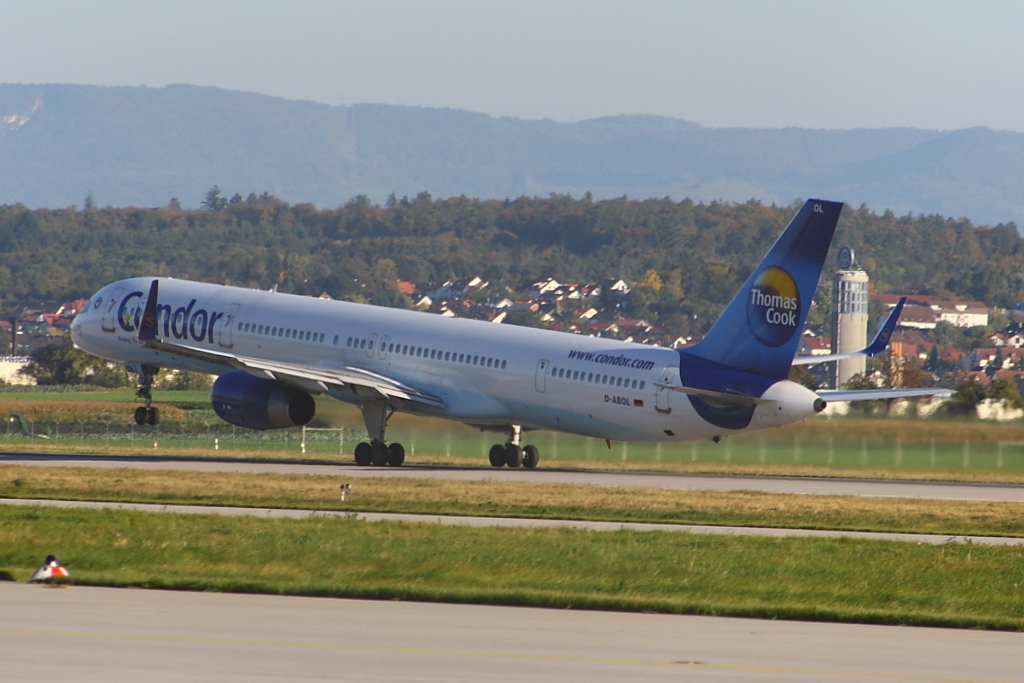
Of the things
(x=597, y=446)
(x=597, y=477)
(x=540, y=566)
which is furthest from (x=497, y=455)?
(x=540, y=566)

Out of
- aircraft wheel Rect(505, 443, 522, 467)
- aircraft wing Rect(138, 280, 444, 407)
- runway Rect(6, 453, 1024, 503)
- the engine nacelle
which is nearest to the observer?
runway Rect(6, 453, 1024, 503)

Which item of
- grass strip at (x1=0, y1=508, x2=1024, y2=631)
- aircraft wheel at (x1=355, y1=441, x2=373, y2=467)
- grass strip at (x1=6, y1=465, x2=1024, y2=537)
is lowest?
grass strip at (x1=0, y1=508, x2=1024, y2=631)

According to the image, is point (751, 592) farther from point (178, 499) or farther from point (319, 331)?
point (319, 331)

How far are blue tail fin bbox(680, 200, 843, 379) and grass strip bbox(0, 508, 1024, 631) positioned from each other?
13456mm

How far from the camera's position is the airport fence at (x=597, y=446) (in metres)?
45.0

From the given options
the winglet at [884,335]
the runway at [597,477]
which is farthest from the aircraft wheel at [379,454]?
the winglet at [884,335]

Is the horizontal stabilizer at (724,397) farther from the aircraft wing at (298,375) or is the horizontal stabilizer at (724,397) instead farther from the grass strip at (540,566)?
the grass strip at (540,566)

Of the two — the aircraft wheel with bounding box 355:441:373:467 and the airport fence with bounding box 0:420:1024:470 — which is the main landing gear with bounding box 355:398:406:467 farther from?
the airport fence with bounding box 0:420:1024:470

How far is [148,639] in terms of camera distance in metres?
16.4

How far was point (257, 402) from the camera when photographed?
1775 inches

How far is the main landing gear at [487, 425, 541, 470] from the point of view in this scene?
1815 inches

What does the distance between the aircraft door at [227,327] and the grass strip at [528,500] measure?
12465 millimetres

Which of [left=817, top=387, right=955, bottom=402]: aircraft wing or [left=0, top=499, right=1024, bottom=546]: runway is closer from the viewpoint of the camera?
[left=0, top=499, right=1024, bottom=546]: runway

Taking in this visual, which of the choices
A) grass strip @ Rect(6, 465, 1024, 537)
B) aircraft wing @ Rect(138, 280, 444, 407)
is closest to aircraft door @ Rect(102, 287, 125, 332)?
aircraft wing @ Rect(138, 280, 444, 407)
